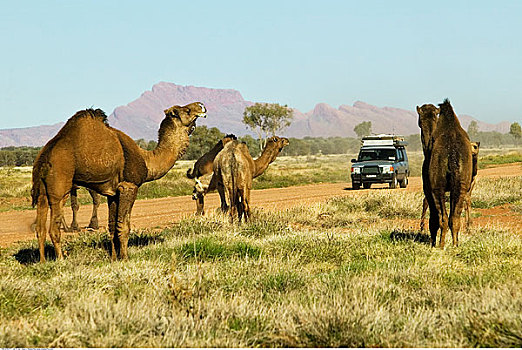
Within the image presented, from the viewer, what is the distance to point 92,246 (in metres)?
10.5

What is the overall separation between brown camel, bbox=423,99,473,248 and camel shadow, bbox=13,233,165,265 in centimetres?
490

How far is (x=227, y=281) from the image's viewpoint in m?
7.25

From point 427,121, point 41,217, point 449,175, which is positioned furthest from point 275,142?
point 41,217

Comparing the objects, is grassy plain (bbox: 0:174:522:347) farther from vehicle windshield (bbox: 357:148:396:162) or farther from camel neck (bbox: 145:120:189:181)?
vehicle windshield (bbox: 357:148:396:162)

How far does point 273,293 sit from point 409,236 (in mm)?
4656

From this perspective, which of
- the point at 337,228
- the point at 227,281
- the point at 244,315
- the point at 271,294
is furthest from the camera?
the point at 337,228

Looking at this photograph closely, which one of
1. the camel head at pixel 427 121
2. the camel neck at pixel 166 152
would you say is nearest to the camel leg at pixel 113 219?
the camel neck at pixel 166 152

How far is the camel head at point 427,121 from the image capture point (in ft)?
32.4

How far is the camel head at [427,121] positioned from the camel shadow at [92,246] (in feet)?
16.4

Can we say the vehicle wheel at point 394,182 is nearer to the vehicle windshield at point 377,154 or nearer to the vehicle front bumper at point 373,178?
the vehicle front bumper at point 373,178

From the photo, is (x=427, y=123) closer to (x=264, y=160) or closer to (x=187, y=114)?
(x=187, y=114)

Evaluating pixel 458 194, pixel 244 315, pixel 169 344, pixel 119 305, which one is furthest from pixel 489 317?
pixel 458 194

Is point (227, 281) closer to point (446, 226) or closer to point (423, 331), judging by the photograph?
A: point (423, 331)

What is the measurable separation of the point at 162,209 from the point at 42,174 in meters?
13.6
